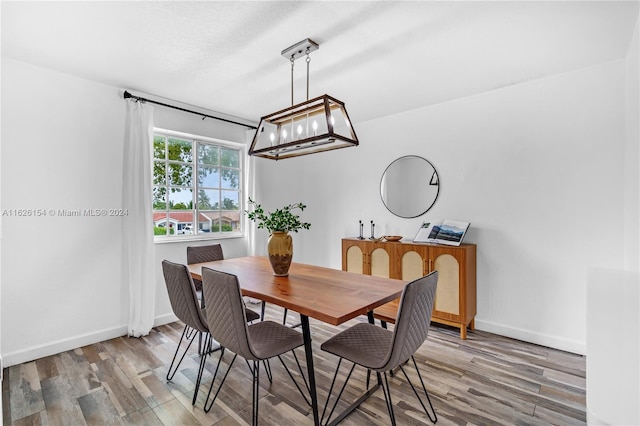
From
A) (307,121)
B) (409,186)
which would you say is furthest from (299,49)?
(409,186)

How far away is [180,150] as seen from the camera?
371 cm

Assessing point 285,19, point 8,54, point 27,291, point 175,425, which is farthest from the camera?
point 27,291

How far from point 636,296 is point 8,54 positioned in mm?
3991

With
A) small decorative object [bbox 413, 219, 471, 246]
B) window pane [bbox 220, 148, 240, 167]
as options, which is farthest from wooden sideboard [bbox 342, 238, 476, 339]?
window pane [bbox 220, 148, 240, 167]

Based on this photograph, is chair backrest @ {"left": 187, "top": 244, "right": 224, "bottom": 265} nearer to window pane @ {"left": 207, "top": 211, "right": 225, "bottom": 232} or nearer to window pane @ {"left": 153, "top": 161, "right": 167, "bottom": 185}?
window pane @ {"left": 207, "top": 211, "right": 225, "bottom": 232}

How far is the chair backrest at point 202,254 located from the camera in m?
3.07

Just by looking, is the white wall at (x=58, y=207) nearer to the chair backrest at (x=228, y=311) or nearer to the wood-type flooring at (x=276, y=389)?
the wood-type flooring at (x=276, y=389)

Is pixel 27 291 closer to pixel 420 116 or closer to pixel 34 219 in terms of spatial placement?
pixel 34 219

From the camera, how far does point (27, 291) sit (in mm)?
2641

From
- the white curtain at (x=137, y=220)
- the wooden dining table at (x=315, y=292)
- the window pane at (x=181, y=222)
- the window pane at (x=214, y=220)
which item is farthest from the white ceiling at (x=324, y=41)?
the wooden dining table at (x=315, y=292)

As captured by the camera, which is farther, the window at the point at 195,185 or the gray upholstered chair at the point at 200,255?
the window at the point at 195,185

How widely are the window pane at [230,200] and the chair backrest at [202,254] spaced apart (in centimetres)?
99

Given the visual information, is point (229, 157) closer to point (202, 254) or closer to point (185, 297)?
point (202, 254)

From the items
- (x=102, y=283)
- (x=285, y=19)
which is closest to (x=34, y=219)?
(x=102, y=283)
